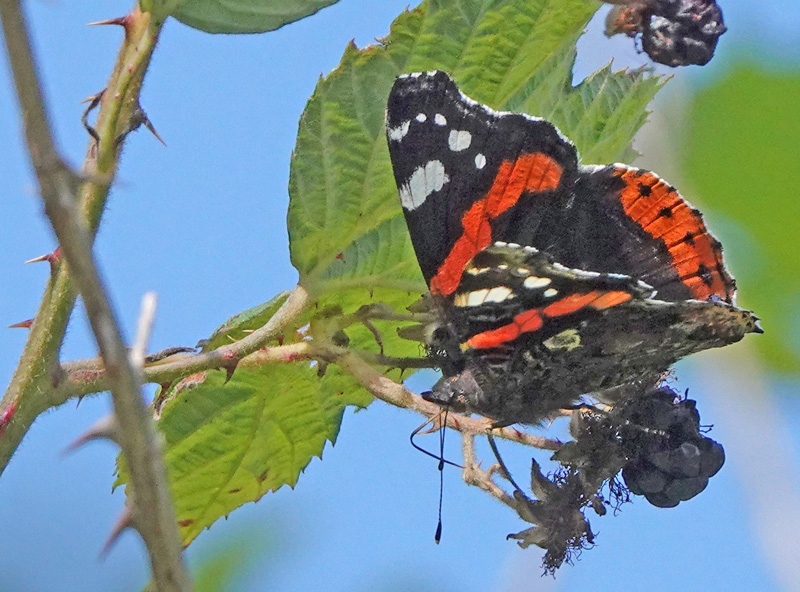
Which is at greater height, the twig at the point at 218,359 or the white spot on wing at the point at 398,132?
the white spot on wing at the point at 398,132

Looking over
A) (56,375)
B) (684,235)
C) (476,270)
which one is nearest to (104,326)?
(56,375)

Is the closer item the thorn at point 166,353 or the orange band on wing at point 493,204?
the thorn at point 166,353

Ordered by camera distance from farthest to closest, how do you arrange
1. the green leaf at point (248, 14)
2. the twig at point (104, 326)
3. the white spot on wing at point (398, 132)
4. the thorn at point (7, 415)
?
1. the white spot on wing at point (398, 132)
2. the green leaf at point (248, 14)
3. the thorn at point (7, 415)
4. the twig at point (104, 326)

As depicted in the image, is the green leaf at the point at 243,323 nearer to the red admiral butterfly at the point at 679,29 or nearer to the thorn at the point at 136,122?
the thorn at the point at 136,122

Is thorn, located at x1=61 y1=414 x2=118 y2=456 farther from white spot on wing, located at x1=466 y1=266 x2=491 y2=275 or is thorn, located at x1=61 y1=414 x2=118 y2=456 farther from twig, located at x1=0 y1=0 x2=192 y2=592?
white spot on wing, located at x1=466 y1=266 x2=491 y2=275

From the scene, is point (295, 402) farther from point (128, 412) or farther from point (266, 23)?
point (128, 412)

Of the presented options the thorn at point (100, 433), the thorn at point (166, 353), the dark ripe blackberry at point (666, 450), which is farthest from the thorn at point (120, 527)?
the dark ripe blackberry at point (666, 450)

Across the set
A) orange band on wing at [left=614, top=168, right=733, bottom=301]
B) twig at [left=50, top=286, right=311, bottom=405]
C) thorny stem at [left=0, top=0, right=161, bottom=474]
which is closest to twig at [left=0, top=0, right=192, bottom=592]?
twig at [left=50, top=286, right=311, bottom=405]

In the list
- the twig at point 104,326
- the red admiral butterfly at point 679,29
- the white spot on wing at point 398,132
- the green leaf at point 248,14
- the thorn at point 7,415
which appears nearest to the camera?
the twig at point 104,326

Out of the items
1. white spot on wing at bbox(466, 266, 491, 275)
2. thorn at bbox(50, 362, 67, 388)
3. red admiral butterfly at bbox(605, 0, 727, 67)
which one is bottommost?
thorn at bbox(50, 362, 67, 388)
